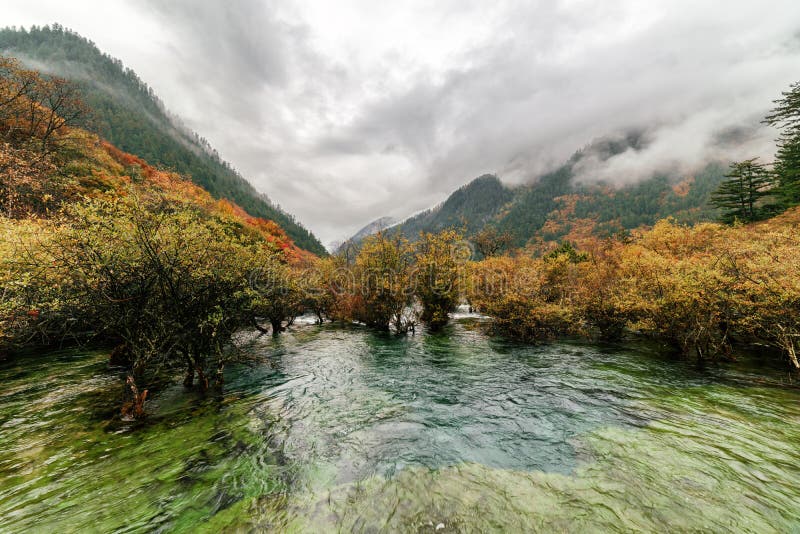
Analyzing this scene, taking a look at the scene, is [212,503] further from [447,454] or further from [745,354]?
[745,354]

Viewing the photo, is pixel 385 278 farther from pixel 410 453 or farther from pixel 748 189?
pixel 748 189

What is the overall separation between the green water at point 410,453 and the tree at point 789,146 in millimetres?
51269

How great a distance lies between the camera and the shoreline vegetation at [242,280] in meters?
11.3

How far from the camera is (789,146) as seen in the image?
49.3 meters

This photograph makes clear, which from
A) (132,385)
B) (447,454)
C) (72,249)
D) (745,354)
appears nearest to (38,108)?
(72,249)

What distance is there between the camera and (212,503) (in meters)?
7.56

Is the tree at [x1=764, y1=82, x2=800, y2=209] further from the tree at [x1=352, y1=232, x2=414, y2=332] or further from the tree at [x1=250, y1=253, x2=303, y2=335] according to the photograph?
the tree at [x1=250, y1=253, x2=303, y2=335]

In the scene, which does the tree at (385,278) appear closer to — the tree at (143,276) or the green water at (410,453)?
the green water at (410,453)

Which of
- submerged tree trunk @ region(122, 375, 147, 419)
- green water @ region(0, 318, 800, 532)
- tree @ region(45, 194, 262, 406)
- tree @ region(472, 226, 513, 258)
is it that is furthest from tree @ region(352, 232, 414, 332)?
tree @ region(472, 226, 513, 258)

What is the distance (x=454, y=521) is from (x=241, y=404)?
1117 cm

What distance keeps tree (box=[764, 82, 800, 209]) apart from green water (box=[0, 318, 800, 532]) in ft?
168

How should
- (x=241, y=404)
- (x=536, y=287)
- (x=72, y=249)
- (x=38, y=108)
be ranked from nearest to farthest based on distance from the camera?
(x=72, y=249), (x=241, y=404), (x=536, y=287), (x=38, y=108)

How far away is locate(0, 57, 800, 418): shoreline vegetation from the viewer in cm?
1127

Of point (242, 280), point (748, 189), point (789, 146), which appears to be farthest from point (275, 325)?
point (789, 146)
